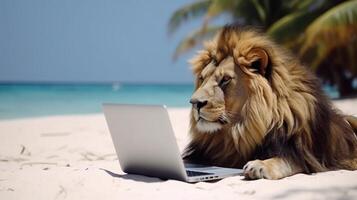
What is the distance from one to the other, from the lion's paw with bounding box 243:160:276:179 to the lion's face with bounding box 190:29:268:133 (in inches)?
12.6

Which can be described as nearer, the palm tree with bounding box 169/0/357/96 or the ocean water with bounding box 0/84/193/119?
the palm tree with bounding box 169/0/357/96

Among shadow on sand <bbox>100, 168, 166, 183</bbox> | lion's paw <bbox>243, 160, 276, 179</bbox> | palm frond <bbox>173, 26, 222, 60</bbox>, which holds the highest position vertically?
palm frond <bbox>173, 26, 222, 60</bbox>

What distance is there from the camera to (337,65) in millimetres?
18891

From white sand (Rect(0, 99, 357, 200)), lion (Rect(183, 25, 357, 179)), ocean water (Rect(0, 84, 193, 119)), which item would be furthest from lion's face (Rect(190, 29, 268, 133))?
ocean water (Rect(0, 84, 193, 119))

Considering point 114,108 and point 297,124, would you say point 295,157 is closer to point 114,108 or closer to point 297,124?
point 297,124

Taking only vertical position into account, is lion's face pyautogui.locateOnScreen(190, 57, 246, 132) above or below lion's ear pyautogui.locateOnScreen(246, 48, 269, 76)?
below

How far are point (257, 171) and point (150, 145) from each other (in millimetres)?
655

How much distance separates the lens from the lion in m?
3.42

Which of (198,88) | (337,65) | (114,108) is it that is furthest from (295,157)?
(337,65)

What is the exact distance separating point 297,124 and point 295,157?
193 millimetres

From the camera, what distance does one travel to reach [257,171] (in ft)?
10.7

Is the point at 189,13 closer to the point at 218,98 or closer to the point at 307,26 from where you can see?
the point at 307,26

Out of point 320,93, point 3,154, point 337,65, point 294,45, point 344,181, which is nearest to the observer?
point 344,181

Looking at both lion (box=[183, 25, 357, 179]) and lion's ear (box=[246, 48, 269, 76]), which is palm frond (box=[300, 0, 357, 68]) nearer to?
lion (box=[183, 25, 357, 179])
